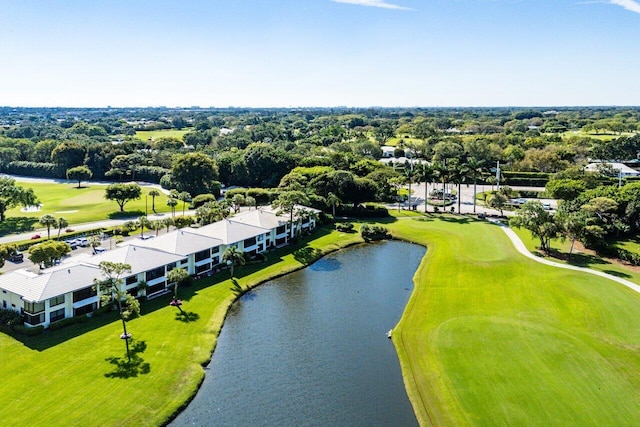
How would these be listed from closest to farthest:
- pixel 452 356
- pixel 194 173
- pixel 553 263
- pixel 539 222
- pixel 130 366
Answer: pixel 130 366 < pixel 452 356 < pixel 553 263 < pixel 539 222 < pixel 194 173

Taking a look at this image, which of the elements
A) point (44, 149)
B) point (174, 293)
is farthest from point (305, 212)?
point (44, 149)

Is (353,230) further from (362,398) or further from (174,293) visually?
(362,398)

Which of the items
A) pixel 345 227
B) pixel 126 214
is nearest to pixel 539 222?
pixel 345 227

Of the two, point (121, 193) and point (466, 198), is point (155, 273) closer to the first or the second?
point (121, 193)

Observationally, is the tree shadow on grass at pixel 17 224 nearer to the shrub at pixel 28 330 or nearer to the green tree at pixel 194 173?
the green tree at pixel 194 173

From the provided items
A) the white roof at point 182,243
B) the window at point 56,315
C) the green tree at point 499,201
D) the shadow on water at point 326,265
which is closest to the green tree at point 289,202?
the shadow on water at point 326,265

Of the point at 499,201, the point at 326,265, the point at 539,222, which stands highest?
the point at 499,201

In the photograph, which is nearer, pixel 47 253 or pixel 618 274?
pixel 47 253
